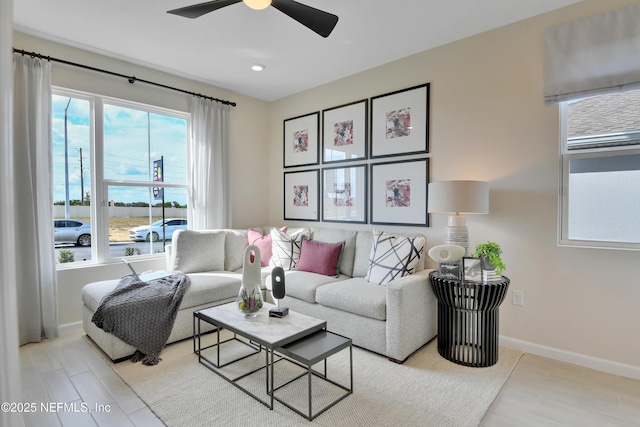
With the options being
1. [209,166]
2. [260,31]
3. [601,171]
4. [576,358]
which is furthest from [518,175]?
[209,166]

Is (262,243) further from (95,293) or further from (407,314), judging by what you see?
(407,314)

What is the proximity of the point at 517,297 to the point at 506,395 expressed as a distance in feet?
3.07

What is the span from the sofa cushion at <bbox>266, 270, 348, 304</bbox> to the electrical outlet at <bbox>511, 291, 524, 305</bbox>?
1.53 m

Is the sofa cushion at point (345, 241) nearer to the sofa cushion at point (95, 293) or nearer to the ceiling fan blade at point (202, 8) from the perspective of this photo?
the sofa cushion at point (95, 293)

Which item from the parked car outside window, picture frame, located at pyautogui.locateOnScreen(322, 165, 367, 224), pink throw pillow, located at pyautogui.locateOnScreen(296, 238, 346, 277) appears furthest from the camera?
picture frame, located at pyautogui.locateOnScreen(322, 165, 367, 224)

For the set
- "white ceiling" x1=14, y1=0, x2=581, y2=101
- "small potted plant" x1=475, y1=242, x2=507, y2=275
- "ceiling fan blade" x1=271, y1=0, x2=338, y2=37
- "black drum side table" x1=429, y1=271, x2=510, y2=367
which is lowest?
"black drum side table" x1=429, y1=271, x2=510, y2=367

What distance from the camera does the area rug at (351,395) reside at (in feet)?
5.91

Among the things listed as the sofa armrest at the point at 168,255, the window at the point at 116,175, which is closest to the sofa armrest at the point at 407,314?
the sofa armrest at the point at 168,255

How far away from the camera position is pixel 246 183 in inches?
181

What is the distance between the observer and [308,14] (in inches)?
80.2

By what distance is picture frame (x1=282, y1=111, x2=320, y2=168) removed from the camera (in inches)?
167

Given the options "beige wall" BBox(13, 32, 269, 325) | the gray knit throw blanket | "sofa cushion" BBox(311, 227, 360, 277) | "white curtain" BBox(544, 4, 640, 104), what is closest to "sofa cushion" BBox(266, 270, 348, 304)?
"sofa cushion" BBox(311, 227, 360, 277)

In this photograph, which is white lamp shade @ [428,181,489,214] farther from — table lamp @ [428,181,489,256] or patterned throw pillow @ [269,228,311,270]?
patterned throw pillow @ [269,228,311,270]

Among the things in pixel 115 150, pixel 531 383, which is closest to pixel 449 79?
pixel 531 383
